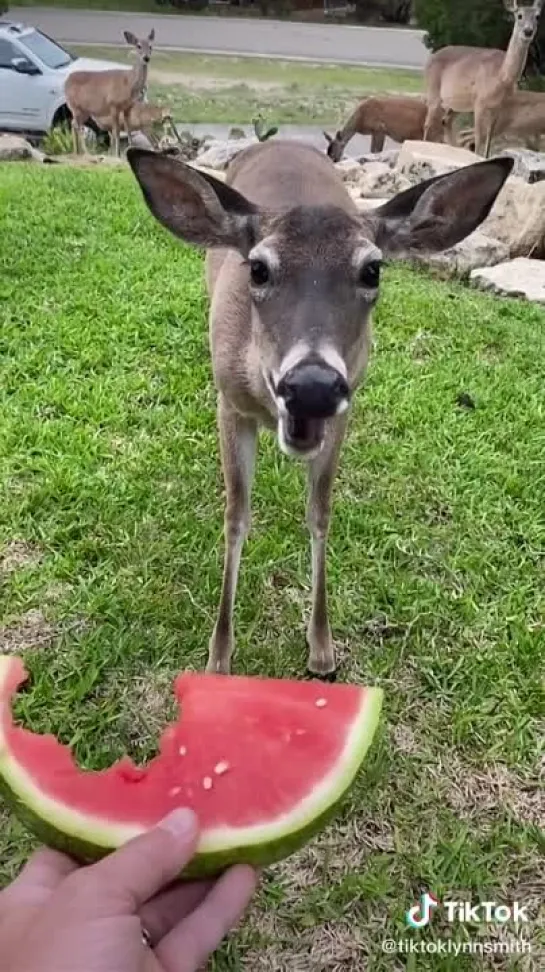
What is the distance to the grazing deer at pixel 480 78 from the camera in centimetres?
1177

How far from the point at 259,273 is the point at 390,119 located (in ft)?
36.6

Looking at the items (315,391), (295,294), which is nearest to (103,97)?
(295,294)

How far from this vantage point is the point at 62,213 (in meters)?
6.93

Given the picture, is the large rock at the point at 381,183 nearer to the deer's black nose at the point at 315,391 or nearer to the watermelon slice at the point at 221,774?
the deer's black nose at the point at 315,391

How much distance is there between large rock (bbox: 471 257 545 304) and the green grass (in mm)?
8982

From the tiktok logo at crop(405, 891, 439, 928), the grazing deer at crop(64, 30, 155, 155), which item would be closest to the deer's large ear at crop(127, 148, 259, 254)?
the tiktok logo at crop(405, 891, 439, 928)

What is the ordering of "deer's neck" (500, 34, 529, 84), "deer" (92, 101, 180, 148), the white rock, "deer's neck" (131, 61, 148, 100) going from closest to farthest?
the white rock
"deer's neck" (500, 34, 529, 84)
"deer" (92, 101, 180, 148)
"deer's neck" (131, 61, 148, 100)

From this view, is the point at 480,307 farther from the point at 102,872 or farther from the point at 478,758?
the point at 102,872

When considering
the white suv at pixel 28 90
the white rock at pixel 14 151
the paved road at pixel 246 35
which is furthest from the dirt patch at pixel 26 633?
the paved road at pixel 246 35

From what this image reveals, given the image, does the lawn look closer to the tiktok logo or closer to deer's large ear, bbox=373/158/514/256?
the tiktok logo

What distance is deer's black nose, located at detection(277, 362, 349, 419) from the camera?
2.11 m

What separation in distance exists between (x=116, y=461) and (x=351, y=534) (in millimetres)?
998

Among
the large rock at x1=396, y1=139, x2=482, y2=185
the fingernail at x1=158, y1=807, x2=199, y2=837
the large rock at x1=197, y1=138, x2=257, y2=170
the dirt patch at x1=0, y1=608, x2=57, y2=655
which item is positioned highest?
the fingernail at x1=158, y1=807, x2=199, y2=837

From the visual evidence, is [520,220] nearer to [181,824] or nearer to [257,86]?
[181,824]
